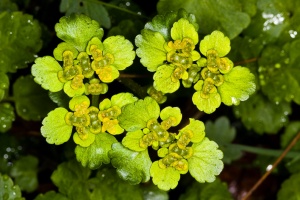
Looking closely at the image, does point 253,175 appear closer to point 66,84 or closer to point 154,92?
point 154,92

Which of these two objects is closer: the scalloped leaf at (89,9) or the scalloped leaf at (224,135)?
the scalloped leaf at (89,9)

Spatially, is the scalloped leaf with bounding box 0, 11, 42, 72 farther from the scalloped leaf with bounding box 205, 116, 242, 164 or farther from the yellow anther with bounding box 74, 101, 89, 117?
the scalloped leaf with bounding box 205, 116, 242, 164

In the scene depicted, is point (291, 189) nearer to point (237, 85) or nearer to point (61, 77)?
point (237, 85)

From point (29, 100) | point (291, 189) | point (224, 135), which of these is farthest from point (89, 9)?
point (291, 189)

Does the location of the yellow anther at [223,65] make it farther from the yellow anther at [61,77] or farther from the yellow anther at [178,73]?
the yellow anther at [61,77]

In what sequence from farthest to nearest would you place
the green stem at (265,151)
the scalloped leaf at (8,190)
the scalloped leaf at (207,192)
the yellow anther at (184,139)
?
the green stem at (265,151)
the scalloped leaf at (207,192)
the scalloped leaf at (8,190)
the yellow anther at (184,139)

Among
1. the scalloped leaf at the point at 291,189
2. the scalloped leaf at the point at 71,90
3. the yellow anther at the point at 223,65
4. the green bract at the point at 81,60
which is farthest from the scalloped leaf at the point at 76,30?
the scalloped leaf at the point at 291,189
